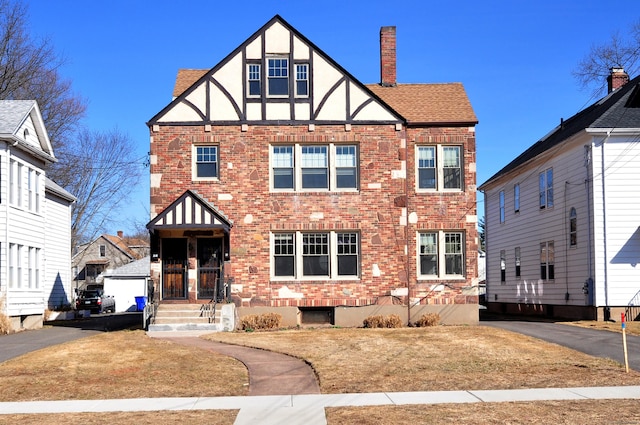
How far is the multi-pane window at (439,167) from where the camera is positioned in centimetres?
2550

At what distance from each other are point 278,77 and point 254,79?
2.70 feet

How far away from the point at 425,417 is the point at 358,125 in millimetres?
15721

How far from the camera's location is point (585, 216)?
27438 millimetres

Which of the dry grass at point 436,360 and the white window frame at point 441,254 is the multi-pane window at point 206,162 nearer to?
the dry grass at point 436,360

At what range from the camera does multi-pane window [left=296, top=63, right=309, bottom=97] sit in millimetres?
25297

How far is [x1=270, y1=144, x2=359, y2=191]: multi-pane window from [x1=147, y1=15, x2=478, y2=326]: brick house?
38 millimetres

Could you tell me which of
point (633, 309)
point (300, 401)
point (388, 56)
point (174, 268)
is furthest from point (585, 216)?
point (300, 401)

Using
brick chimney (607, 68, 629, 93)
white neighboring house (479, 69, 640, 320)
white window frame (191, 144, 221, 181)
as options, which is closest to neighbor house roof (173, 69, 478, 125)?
white window frame (191, 144, 221, 181)

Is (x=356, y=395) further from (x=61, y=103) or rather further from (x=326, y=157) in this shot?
(x=61, y=103)

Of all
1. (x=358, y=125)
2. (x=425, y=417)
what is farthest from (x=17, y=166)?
(x=425, y=417)

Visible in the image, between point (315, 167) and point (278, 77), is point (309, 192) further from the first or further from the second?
point (278, 77)

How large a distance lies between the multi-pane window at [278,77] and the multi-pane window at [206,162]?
2828 millimetres

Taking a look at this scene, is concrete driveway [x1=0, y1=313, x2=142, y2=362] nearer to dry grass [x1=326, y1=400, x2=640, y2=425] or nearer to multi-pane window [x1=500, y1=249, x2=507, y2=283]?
dry grass [x1=326, y1=400, x2=640, y2=425]

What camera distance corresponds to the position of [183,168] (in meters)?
24.8
